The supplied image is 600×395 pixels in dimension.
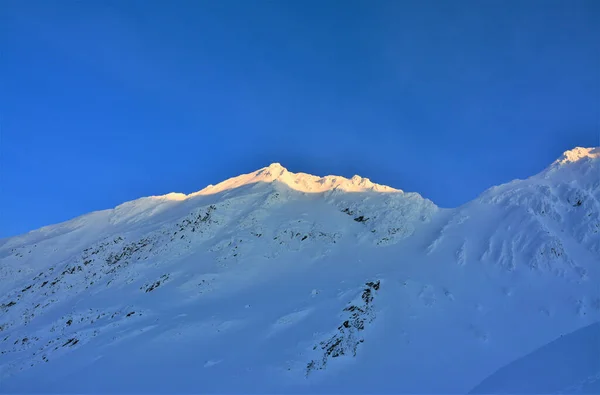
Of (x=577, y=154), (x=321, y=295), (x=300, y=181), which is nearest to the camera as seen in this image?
(x=321, y=295)

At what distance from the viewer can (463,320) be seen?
1151 inches

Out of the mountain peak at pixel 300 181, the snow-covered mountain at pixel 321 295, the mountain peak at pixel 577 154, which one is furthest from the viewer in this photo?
the mountain peak at pixel 300 181

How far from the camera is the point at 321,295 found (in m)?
32.0

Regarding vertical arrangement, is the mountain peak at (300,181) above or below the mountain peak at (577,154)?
above

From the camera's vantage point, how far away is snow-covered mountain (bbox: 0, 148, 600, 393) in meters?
24.0

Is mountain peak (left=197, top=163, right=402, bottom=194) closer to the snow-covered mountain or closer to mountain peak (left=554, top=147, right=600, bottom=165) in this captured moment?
the snow-covered mountain

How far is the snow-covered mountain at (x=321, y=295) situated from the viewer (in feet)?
78.6

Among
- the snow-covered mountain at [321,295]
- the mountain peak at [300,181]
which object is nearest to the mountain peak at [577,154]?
the snow-covered mountain at [321,295]

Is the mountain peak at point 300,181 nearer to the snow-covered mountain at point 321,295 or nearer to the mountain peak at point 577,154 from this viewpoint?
the snow-covered mountain at point 321,295

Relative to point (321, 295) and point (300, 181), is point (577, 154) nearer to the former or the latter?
point (300, 181)

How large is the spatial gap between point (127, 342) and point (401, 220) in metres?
29.7

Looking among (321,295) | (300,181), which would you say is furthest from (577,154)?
(321,295)

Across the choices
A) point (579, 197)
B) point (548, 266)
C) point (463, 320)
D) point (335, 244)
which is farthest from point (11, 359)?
point (579, 197)

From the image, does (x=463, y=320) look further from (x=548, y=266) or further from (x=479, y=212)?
(x=479, y=212)
